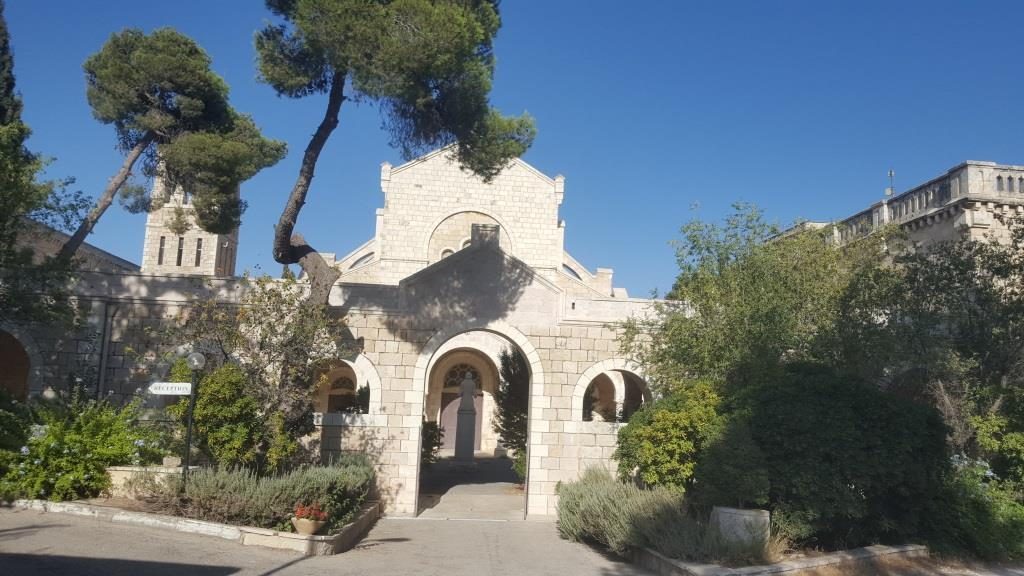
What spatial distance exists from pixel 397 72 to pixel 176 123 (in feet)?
18.3

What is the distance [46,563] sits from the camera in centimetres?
757

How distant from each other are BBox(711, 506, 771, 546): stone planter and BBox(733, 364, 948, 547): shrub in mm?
596

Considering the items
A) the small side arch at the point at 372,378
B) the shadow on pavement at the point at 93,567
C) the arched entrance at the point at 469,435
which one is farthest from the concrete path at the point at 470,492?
the shadow on pavement at the point at 93,567

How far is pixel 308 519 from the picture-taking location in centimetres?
1020

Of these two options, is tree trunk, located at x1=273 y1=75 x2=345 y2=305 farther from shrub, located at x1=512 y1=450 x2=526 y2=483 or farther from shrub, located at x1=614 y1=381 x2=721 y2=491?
shrub, located at x1=512 y1=450 x2=526 y2=483

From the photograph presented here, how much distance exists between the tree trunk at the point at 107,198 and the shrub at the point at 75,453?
3.57m

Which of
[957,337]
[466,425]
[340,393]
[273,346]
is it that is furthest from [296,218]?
[340,393]

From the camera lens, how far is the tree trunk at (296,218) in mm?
13511

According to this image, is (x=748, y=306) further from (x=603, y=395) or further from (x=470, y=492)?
(x=603, y=395)

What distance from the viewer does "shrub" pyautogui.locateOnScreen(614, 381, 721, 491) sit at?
1212 centimetres

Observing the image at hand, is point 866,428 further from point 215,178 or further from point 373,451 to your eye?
point 215,178

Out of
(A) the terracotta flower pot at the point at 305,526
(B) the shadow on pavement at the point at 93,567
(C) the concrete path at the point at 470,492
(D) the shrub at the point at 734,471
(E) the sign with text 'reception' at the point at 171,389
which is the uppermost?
(E) the sign with text 'reception' at the point at 171,389

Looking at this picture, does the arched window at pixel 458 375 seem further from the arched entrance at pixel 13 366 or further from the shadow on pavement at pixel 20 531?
the shadow on pavement at pixel 20 531

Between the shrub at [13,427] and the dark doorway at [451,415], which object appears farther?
the dark doorway at [451,415]
